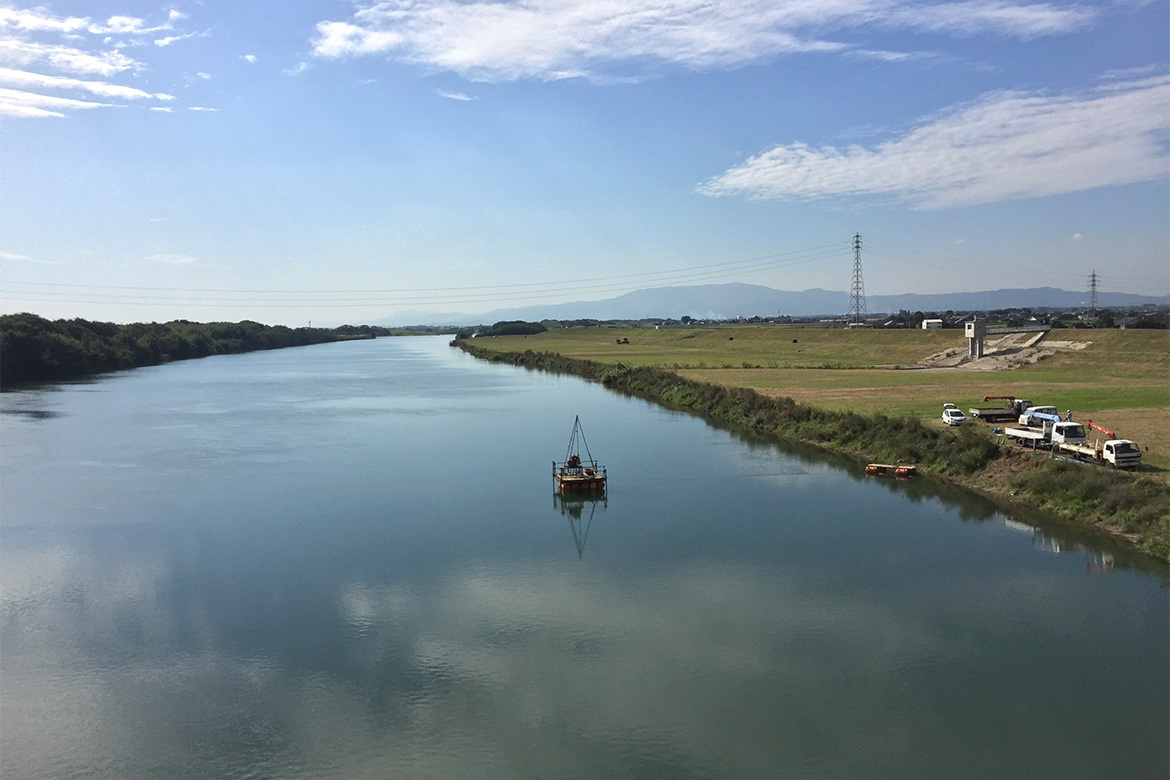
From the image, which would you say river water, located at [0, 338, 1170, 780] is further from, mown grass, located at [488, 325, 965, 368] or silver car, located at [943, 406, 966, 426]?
mown grass, located at [488, 325, 965, 368]

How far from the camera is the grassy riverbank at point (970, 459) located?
21.2 metres

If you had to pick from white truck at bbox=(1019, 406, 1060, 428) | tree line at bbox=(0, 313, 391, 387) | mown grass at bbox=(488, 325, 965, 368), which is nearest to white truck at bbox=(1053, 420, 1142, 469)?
white truck at bbox=(1019, 406, 1060, 428)

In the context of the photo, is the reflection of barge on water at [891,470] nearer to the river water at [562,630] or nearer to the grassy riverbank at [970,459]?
the grassy riverbank at [970,459]

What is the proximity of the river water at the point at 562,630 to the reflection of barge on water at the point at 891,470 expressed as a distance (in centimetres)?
107

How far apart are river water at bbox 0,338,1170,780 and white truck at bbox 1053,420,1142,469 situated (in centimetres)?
369

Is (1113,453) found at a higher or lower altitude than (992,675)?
higher

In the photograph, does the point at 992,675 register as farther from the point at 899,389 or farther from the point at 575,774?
the point at 899,389

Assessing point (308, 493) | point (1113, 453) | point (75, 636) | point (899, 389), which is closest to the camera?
point (75, 636)

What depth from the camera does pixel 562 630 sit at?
16.0 m

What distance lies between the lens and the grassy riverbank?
21.2 meters

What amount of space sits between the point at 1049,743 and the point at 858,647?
143 inches

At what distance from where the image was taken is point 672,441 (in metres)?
38.0

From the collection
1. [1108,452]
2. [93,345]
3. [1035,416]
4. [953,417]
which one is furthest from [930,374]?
[93,345]

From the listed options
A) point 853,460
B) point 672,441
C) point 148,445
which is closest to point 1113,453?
point 853,460
